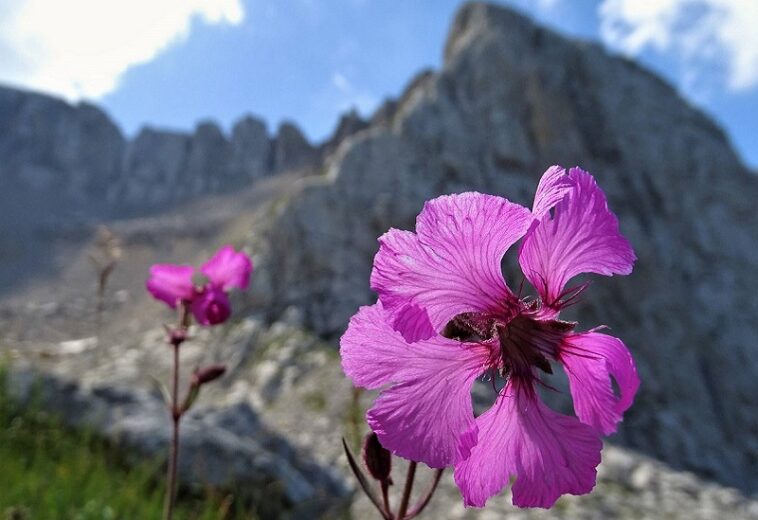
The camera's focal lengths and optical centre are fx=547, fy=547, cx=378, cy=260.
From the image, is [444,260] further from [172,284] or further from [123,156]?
[123,156]

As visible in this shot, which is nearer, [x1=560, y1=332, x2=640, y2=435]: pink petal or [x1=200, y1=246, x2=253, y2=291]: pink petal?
[x1=560, y1=332, x2=640, y2=435]: pink petal

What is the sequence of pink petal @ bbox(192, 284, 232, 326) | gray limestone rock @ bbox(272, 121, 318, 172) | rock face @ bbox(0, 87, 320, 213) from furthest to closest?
1. gray limestone rock @ bbox(272, 121, 318, 172)
2. rock face @ bbox(0, 87, 320, 213)
3. pink petal @ bbox(192, 284, 232, 326)

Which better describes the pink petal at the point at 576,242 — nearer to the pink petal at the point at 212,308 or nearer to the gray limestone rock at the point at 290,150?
the pink petal at the point at 212,308

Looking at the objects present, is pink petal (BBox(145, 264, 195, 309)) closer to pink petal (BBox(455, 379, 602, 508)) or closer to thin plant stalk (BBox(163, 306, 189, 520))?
thin plant stalk (BBox(163, 306, 189, 520))

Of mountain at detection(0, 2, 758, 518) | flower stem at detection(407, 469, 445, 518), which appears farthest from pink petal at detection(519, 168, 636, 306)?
mountain at detection(0, 2, 758, 518)

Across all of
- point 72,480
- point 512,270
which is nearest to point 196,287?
point 72,480

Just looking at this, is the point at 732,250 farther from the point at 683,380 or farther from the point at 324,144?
the point at 324,144

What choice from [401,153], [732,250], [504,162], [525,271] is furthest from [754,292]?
[525,271]
